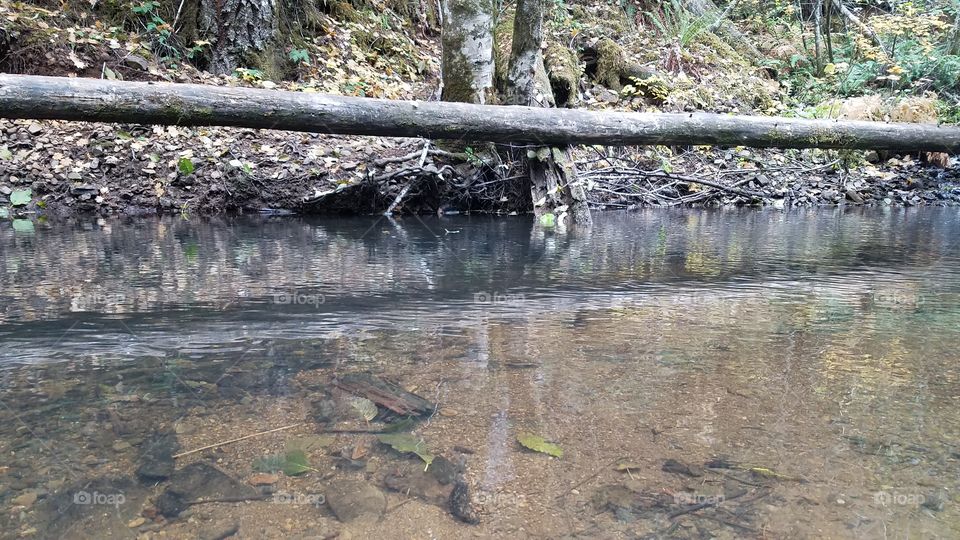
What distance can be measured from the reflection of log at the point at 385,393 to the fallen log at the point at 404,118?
11.8 ft

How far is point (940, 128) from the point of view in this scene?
7.18m

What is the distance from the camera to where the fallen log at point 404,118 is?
433 cm

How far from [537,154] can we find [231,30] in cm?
510

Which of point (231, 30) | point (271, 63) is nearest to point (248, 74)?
point (271, 63)

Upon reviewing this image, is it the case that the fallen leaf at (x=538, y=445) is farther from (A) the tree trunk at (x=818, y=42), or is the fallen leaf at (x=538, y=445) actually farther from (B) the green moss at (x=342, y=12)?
(A) the tree trunk at (x=818, y=42)

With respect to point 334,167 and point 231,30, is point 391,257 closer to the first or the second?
point 334,167

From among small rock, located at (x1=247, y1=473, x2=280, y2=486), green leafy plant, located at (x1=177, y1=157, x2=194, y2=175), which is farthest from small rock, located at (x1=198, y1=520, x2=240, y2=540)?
green leafy plant, located at (x1=177, y1=157, x2=194, y2=175)

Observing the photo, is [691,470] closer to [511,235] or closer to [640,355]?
[640,355]

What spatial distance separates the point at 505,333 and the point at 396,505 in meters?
1.05

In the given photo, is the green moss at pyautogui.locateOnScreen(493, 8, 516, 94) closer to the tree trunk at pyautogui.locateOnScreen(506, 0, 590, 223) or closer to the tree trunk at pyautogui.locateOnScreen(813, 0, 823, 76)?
the tree trunk at pyautogui.locateOnScreen(506, 0, 590, 223)

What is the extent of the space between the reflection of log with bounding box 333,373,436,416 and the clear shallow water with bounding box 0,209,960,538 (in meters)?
0.05

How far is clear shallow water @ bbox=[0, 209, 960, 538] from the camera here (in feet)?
3.81

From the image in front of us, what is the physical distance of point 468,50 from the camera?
631 cm

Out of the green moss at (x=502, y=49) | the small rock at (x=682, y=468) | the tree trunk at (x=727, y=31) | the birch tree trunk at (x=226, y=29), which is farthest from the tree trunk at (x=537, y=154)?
the tree trunk at (x=727, y=31)
